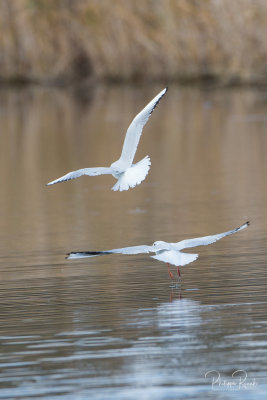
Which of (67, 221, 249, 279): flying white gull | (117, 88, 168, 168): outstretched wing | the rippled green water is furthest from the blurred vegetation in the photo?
(67, 221, 249, 279): flying white gull

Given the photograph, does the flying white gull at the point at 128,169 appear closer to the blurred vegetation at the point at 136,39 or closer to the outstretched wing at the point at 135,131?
the outstretched wing at the point at 135,131

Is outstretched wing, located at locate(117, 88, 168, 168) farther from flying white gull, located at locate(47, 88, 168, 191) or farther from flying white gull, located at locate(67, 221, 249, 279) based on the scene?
flying white gull, located at locate(67, 221, 249, 279)

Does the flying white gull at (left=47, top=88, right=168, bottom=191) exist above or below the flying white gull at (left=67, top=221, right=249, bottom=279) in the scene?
above

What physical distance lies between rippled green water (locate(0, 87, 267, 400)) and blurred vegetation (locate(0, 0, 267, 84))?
32.2 ft

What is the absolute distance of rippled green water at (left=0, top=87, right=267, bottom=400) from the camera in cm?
641

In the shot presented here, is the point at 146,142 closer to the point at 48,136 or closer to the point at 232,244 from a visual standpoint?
the point at 48,136

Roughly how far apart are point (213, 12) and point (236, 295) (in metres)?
23.0

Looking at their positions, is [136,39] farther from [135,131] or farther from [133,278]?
[133,278]

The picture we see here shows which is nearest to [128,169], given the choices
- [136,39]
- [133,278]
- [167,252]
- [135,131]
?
[135,131]

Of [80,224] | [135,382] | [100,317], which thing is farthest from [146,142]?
[135,382]

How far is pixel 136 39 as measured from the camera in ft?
103

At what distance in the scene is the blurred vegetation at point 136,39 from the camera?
98.5 ft

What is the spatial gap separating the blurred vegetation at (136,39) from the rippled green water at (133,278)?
982 cm

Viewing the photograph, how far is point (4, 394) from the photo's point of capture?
6184mm
